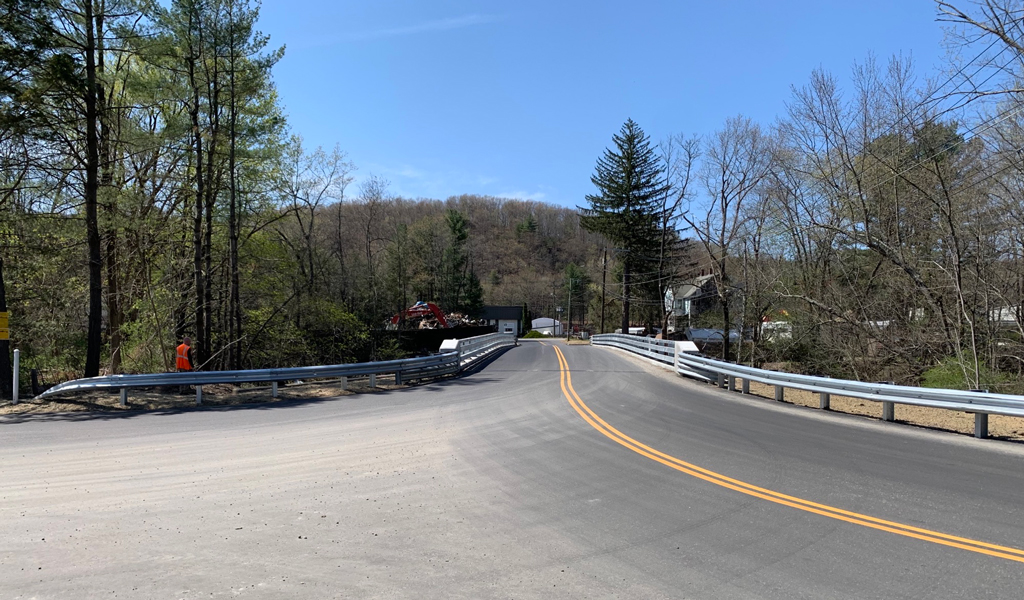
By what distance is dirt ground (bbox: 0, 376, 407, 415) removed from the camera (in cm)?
1185

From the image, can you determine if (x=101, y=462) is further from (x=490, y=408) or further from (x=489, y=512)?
(x=490, y=408)

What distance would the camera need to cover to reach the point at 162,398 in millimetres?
12992

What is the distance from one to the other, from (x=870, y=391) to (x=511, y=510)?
8.04 metres

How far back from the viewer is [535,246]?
128375 mm

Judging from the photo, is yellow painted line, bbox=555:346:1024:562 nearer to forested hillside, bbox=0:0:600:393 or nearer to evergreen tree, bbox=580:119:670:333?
forested hillside, bbox=0:0:600:393

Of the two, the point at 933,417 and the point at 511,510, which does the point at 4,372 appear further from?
the point at 933,417

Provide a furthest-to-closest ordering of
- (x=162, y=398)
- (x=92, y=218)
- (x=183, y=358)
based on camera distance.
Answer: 1. (x=92, y=218)
2. (x=183, y=358)
3. (x=162, y=398)

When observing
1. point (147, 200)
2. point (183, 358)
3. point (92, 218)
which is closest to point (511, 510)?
point (183, 358)

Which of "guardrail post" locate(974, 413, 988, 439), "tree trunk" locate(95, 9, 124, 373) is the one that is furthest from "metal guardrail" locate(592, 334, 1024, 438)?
"tree trunk" locate(95, 9, 124, 373)

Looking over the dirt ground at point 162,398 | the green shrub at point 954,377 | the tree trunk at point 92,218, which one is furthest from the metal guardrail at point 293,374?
the green shrub at point 954,377

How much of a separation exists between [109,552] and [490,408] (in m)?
7.64

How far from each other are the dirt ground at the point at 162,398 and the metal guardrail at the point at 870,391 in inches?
338

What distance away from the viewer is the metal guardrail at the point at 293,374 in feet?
40.8

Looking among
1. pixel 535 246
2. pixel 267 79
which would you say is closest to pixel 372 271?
pixel 267 79
